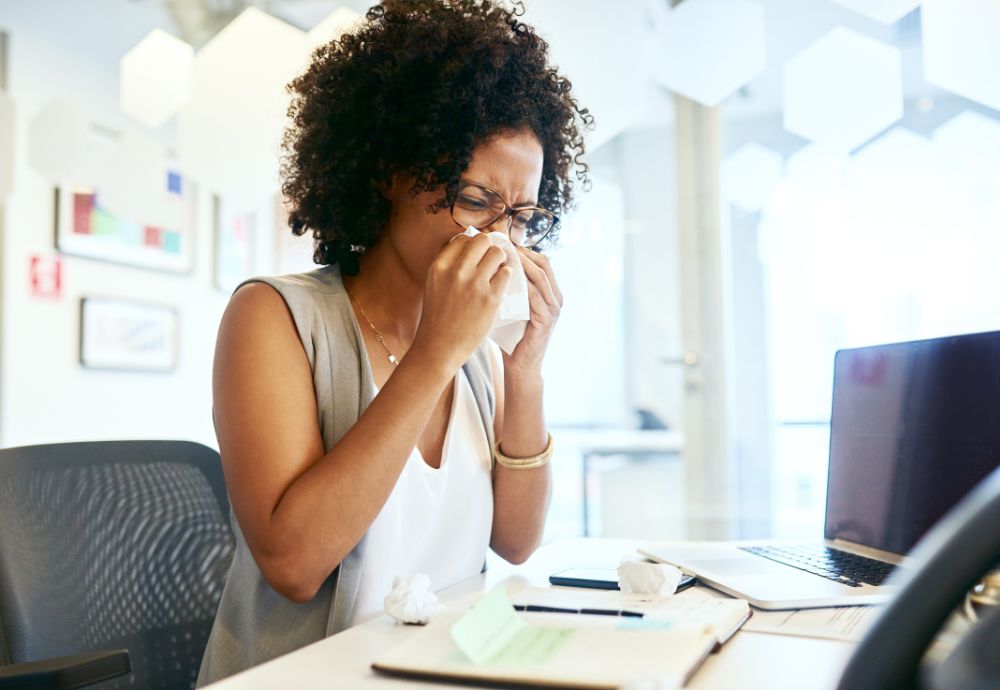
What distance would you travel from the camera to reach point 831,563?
1.06 meters

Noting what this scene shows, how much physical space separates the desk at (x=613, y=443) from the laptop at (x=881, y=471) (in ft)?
5.27

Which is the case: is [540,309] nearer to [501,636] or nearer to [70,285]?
[501,636]

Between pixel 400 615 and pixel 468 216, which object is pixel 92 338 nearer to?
pixel 468 216

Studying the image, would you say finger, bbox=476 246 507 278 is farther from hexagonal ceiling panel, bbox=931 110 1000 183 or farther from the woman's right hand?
hexagonal ceiling panel, bbox=931 110 1000 183

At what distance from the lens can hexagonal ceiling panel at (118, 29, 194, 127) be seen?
123 inches

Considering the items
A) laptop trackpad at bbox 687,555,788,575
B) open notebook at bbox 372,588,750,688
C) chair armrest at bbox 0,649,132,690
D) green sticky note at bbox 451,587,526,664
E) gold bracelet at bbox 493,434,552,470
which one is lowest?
chair armrest at bbox 0,649,132,690

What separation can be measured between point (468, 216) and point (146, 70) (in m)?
2.42

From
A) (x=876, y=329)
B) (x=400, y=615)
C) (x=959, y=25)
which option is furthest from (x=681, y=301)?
(x=400, y=615)

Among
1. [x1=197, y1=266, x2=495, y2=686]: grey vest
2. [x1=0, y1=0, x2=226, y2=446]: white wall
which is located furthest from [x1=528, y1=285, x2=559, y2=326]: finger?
[x1=0, y1=0, x2=226, y2=446]: white wall

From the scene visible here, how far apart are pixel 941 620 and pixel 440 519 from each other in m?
0.83

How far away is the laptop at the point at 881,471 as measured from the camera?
3.12 ft

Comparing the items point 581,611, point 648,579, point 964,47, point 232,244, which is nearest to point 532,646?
point 581,611

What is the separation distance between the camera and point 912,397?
1089 mm

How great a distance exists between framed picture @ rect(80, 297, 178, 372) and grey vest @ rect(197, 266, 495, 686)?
2165 mm
